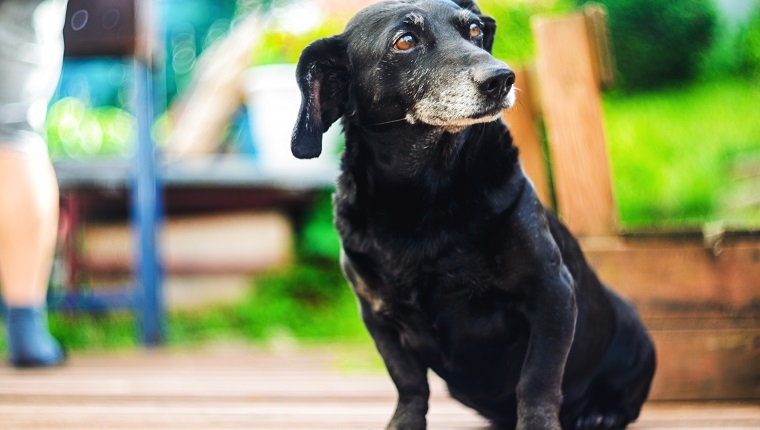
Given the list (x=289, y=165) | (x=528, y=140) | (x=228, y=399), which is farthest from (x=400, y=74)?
(x=289, y=165)

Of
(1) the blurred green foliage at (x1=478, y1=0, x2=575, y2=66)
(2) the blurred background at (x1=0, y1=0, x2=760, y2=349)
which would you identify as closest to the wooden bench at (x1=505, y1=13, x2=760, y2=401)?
(2) the blurred background at (x1=0, y1=0, x2=760, y2=349)

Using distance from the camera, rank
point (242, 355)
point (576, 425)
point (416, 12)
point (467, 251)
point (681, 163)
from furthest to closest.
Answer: point (681, 163) < point (242, 355) < point (576, 425) < point (416, 12) < point (467, 251)

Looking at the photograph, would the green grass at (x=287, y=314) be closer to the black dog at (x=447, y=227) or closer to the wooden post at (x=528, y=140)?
the wooden post at (x=528, y=140)

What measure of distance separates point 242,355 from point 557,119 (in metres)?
1.81

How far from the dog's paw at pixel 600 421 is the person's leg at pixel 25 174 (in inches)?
74.6

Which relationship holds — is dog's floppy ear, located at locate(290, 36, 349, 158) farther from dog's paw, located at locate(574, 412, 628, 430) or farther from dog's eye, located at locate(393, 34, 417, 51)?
dog's paw, located at locate(574, 412, 628, 430)

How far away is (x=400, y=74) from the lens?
1499mm

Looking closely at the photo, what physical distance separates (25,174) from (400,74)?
172cm

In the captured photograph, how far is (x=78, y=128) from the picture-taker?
6.52 metres

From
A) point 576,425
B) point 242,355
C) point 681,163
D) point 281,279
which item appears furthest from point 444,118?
point 681,163

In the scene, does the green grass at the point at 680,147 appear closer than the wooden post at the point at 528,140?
No

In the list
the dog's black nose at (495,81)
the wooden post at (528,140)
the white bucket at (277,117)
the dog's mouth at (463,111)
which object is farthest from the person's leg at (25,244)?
the white bucket at (277,117)

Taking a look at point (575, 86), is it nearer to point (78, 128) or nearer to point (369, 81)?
point (369, 81)

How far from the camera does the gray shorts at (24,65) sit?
8.89 ft
